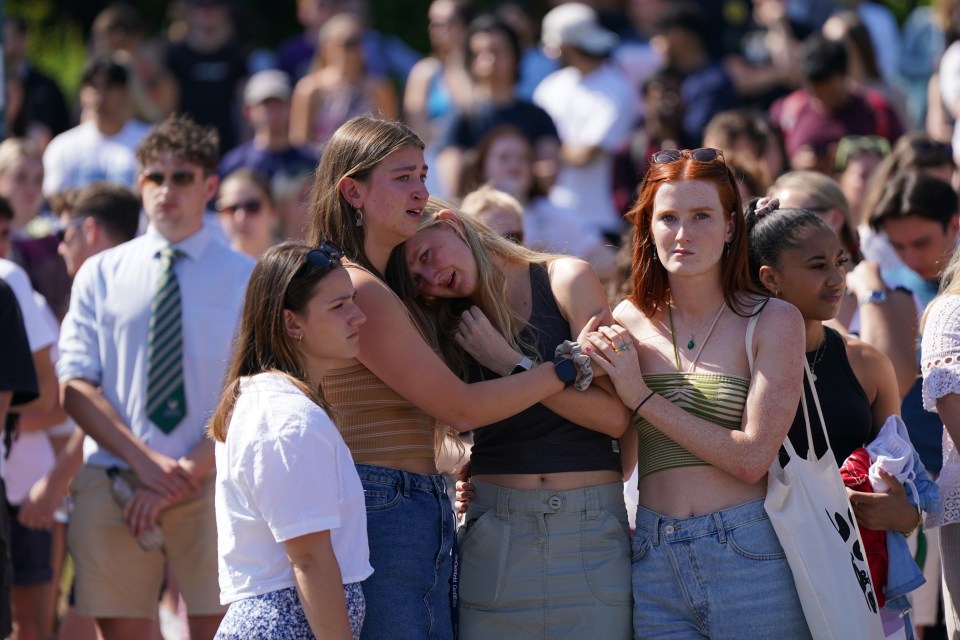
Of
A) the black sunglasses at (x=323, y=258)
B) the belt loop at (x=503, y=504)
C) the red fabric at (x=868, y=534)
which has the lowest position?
the red fabric at (x=868, y=534)

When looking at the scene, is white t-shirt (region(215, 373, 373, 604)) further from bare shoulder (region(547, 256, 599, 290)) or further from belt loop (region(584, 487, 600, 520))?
bare shoulder (region(547, 256, 599, 290))

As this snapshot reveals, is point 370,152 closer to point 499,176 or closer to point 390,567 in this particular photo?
point 390,567

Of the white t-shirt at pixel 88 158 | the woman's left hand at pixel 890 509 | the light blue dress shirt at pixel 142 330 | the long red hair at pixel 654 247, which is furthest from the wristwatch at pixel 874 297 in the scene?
the white t-shirt at pixel 88 158

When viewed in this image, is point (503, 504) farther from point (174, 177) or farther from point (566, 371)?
point (174, 177)

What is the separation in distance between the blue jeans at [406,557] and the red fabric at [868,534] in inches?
50.2

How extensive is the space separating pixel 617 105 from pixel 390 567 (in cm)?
661

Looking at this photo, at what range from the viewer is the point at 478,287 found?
157 inches

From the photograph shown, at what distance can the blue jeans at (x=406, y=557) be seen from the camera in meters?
3.64

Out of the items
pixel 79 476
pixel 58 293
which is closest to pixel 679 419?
pixel 79 476

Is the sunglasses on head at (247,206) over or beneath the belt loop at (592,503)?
over

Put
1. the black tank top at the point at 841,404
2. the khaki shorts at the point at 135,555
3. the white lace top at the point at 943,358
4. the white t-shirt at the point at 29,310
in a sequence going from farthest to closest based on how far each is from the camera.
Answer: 1. the white t-shirt at the point at 29,310
2. the khaki shorts at the point at 135,555
3. the black tank top at the point at 841,404
4. the white lace top at the point at 943,358

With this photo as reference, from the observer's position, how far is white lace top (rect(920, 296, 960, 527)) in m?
4.02

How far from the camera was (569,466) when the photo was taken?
3871mm

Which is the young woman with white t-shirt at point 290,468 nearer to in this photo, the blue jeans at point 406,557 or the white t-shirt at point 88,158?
the blue jeans at point 406,557
